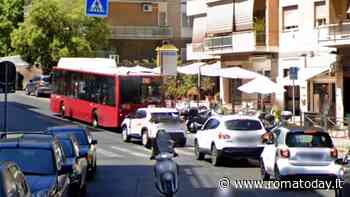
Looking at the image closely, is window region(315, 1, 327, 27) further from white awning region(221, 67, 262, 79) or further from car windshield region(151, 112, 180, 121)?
car windshield region(151, 112, 180, 121)

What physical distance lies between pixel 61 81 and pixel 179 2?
128 ft

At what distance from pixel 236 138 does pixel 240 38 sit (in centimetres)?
2918

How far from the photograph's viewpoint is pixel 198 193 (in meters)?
18.6

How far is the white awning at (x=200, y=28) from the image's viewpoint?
65.1m

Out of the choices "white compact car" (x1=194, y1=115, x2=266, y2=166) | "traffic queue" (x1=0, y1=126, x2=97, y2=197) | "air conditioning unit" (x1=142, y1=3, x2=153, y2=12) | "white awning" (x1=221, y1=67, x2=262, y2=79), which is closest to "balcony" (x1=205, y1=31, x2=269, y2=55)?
"white awning" (x1=221, y1=67, x2=262, y2=79)

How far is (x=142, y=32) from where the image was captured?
83375 mm

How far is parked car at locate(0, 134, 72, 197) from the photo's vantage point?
1258 centimetres

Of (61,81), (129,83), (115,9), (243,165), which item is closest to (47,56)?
(115,9)

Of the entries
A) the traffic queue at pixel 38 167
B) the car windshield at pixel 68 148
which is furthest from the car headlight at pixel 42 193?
the car windshield at pixel 68 148

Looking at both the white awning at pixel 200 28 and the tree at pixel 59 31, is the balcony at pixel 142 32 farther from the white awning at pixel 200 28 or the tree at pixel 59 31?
the white awning at pixel 200 28

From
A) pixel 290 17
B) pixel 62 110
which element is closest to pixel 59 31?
pixel 62 110

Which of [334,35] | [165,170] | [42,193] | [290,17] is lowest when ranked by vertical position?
[165,170]

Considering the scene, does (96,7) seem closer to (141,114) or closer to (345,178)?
(141,114)

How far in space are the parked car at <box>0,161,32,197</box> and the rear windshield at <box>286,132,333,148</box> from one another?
32.6 ft
